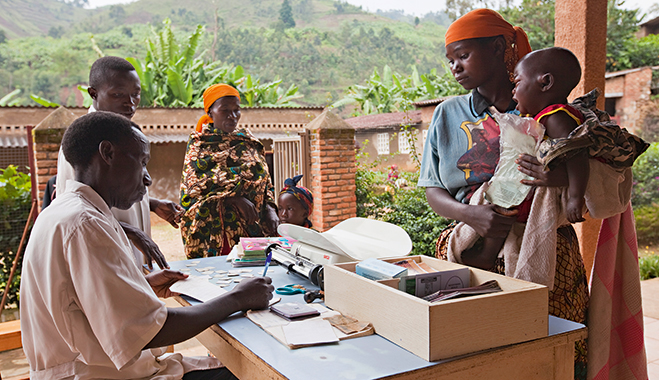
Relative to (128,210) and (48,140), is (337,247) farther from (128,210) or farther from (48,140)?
(48,140)

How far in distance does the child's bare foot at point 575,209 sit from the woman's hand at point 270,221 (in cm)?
247

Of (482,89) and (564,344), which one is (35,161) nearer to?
(482,89)

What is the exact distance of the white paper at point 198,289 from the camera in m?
2.01

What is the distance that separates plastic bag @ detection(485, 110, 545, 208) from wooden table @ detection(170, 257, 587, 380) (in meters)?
0.44

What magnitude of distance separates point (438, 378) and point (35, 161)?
5585 mm

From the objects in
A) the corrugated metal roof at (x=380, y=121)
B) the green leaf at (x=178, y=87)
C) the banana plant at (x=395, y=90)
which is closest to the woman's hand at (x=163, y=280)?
the green leaf at (x=178, y=87)

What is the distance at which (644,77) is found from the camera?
14.7 metres

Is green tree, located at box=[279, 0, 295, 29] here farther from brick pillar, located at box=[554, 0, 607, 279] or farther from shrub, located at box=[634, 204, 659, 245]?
brick pillar, located at box=[554, 0, 607, 279]

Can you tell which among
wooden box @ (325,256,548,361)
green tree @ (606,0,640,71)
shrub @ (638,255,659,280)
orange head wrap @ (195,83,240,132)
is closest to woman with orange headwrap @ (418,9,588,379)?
wooden box @ (325,256,548,361)

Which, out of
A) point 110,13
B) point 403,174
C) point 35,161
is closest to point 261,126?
point 403,174

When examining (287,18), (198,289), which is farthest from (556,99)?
(287,18)

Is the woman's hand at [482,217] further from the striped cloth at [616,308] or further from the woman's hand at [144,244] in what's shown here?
the woman's hand at [144,244]

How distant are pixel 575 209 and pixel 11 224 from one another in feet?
19.8

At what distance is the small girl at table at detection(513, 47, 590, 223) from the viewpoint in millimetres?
1666
